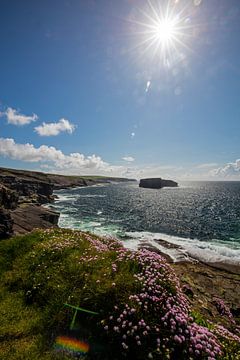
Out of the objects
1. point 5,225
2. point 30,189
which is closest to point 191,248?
point 5,225

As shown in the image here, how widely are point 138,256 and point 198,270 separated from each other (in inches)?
756

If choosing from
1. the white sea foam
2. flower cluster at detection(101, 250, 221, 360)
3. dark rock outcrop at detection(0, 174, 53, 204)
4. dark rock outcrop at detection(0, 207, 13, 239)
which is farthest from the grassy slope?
dark rock outcrop at detection(0, 174, 53, 204)

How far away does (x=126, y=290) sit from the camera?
296 inches

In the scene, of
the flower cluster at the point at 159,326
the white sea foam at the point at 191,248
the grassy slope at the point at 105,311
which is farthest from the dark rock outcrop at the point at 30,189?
the flower cluster at the point at 159,326

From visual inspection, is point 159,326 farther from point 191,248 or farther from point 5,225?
point 191,248

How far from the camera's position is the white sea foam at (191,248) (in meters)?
30.4

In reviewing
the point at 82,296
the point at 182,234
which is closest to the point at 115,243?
the point at 82,296

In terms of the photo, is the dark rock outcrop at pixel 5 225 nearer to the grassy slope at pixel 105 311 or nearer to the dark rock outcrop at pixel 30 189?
the grassy slope at pixel 105 311

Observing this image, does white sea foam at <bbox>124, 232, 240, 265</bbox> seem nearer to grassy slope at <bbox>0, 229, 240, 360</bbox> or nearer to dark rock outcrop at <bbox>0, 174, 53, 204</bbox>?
grassy slope at <bbox>0, 229, 240, 360</bbox>

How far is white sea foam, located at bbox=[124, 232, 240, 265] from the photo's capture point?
1196 inches

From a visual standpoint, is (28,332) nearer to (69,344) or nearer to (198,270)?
(69,344)

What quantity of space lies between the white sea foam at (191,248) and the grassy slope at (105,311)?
22.2m

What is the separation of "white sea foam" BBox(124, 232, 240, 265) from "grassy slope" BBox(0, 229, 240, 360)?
22214mm

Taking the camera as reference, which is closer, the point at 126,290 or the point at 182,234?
the point at 126,290
